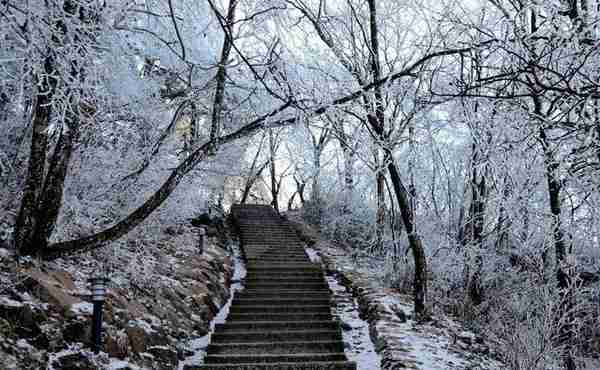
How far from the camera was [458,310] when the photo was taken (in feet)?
27.5

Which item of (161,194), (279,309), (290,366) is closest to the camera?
(161,194)

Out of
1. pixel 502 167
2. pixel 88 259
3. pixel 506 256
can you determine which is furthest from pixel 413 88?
pixel 88 259

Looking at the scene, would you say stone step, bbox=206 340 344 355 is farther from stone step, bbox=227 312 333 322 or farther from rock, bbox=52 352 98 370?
rock, bbox=52 352 98 370

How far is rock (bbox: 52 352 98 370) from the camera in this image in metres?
3.91

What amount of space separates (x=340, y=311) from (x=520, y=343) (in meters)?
3.80

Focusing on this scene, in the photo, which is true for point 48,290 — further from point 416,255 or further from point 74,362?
point 416,255

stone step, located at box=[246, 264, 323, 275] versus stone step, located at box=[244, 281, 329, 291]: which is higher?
stone step, located at box=[246, 264, 323, 275]

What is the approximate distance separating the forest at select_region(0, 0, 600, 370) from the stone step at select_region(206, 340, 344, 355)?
1.48 m

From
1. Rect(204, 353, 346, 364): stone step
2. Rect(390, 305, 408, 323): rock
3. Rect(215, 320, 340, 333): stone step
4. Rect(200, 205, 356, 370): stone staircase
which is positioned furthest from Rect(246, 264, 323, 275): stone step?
Rect(204, 353, 346, 364): stone step

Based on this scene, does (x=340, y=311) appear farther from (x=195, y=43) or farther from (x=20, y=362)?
(x=20, y=362)

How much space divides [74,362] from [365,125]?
15.9 ft

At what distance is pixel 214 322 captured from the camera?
7695 mm

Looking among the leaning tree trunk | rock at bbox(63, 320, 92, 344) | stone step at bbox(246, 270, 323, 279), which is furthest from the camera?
stone step at bbox(246, 270, 323, 279)

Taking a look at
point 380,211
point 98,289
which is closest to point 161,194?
point 98,289
